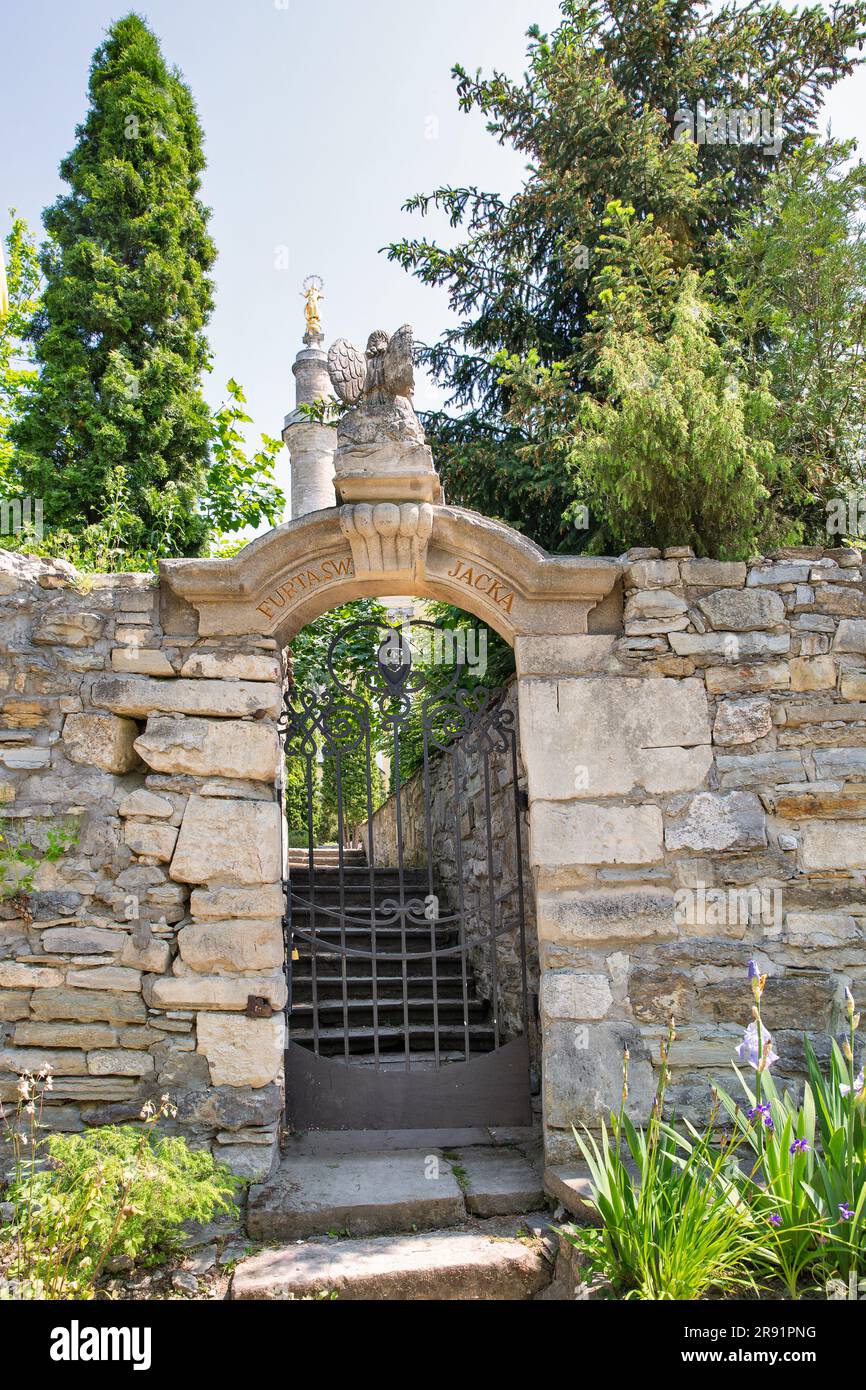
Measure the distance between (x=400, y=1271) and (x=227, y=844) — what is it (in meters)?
1.70

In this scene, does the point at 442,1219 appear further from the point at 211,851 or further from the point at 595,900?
the point at 211,851

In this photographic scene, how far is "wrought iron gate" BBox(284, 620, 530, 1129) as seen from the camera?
4.33 meters

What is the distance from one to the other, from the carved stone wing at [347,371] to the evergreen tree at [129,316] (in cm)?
252

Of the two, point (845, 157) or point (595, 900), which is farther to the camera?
point (845, 157)

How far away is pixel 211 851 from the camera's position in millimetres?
3963

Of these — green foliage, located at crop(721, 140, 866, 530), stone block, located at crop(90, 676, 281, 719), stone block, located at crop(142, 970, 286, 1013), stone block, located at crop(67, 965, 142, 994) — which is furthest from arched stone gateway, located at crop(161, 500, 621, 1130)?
green foliage, located at crop(721, 140, 866, 530)

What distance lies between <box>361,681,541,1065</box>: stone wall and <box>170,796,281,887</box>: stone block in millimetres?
932

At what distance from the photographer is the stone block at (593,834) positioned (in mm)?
4031

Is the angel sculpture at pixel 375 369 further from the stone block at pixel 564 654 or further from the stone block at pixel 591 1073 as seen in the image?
the stone block at pixel 591 1073

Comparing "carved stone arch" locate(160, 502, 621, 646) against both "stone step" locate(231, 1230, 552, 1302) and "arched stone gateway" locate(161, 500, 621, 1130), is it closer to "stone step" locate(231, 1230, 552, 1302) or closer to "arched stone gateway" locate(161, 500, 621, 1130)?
"arched stone gateway" locate(161, 500, 621, 1130)

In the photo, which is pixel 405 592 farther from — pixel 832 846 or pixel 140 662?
pixel 832 846

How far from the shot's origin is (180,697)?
4055 mm

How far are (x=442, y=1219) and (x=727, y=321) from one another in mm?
4762

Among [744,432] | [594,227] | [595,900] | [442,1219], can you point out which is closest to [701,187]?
[594,227]
